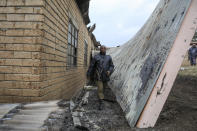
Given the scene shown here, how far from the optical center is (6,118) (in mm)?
2004

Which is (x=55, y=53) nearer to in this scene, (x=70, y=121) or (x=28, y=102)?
(x=28, y=102)

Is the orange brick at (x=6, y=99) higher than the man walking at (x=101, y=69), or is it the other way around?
the man walking at (x=101, y=69)

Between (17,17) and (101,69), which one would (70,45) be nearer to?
(101,69)

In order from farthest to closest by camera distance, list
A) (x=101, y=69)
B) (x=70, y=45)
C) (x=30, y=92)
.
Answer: (x=70, y=45) → (x=101, y=69) → (x=30, y=92)

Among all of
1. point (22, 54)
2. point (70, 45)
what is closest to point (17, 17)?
point (22, 54)

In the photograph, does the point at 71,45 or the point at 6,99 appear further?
the point at 71,45

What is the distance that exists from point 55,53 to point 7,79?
1.22 metres

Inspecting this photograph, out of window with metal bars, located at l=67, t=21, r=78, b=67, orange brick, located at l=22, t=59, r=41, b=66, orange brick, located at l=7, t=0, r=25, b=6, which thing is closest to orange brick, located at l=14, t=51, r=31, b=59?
orange brick, located at l=22, t=59, r=41, b=66

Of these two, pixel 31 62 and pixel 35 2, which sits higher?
pixel 35 2

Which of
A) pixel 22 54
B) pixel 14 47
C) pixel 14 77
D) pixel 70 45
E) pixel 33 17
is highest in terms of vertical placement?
pixel 33 17

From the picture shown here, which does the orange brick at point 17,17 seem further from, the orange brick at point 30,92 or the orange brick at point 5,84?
the orange brick at point 30,92

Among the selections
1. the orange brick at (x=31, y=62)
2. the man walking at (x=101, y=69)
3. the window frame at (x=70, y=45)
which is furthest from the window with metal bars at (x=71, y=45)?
the orange brick at (x=31, y=62)

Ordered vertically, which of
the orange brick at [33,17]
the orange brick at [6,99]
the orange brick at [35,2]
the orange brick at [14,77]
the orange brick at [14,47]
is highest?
the orange brick at [35,2]

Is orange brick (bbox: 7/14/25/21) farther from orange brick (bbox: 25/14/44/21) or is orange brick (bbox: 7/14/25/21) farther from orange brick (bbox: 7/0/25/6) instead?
orange brick (bbox: 7/0/25/6)
